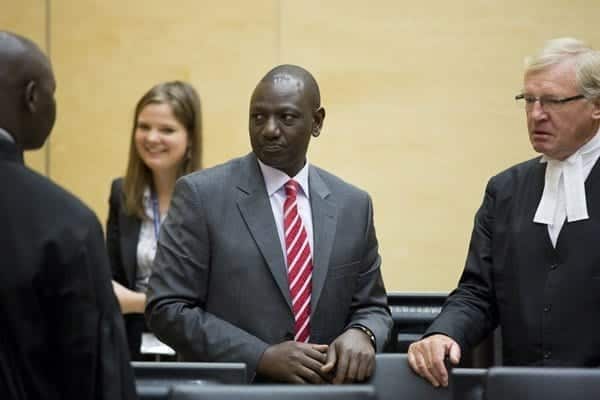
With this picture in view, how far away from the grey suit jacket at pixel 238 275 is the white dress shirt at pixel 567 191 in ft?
1.87

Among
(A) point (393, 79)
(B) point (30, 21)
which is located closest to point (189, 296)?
(A) point (393, 79)

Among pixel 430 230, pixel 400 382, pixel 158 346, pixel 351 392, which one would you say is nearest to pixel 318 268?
pixel 400 382

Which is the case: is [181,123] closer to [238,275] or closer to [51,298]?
[238,275]

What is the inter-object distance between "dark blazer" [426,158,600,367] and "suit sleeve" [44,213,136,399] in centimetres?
130

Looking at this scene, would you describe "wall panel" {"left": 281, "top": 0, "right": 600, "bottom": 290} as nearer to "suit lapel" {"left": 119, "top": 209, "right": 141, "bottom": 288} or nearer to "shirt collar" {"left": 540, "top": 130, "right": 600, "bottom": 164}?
"suit lapel" {"left": 119, "top": 209, "right": 141, "bottom": 288}

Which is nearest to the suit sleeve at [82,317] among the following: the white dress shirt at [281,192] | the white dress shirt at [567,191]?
the white dress shirt at [281,192]

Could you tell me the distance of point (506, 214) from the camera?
3688mm

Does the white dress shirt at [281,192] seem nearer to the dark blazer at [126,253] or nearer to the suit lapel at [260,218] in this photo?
A: the suit lapel at [260,218]

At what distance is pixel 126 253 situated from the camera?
182 inches

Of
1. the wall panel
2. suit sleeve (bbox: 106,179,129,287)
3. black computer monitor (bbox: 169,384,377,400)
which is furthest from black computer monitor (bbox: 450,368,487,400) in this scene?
the wall panel

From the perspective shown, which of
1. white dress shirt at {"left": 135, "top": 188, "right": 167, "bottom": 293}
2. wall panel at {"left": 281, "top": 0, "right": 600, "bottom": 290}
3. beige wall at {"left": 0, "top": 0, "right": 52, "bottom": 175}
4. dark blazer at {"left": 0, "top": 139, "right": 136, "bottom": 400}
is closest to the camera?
dark blazer at {"left": 0, "top": 139, "right": 136, "bottom": 400}

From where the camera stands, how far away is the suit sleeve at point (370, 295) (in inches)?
136

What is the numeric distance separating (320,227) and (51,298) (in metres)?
1.30

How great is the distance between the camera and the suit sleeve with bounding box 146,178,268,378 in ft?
10.7
